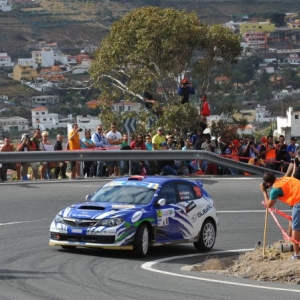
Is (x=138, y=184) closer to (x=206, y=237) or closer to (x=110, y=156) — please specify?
(x=206, y=237)

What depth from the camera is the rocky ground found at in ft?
43.5

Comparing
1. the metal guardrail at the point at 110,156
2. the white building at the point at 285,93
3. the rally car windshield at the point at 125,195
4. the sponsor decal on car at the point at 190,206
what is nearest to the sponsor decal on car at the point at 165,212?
the rally car windshield at the point at 125,195

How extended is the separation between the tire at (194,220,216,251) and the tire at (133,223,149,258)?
1.71 metres

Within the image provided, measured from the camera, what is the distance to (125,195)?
652 inches

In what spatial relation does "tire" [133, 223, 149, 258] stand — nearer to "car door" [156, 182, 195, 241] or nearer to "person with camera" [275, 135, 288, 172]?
"car door" [156, 182, 195, 241]

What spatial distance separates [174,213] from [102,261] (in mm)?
2261

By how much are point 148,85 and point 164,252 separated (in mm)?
22187

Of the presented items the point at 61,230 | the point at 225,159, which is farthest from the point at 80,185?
Answer: the point at 61,230

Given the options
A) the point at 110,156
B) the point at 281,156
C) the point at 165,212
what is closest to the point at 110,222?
the point at 165,212

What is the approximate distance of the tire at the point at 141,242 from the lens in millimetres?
15469

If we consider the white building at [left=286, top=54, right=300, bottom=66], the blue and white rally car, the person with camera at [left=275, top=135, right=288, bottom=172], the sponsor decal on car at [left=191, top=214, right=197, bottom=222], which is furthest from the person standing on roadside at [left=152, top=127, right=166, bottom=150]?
the white building at [left=286, top=54, right=300, bottom=66]

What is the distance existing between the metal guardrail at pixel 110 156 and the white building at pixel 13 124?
4243 cm

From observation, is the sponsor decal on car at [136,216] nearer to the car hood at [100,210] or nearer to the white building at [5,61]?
the car hood at [100,210]

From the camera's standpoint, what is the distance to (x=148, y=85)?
38.6 meters
